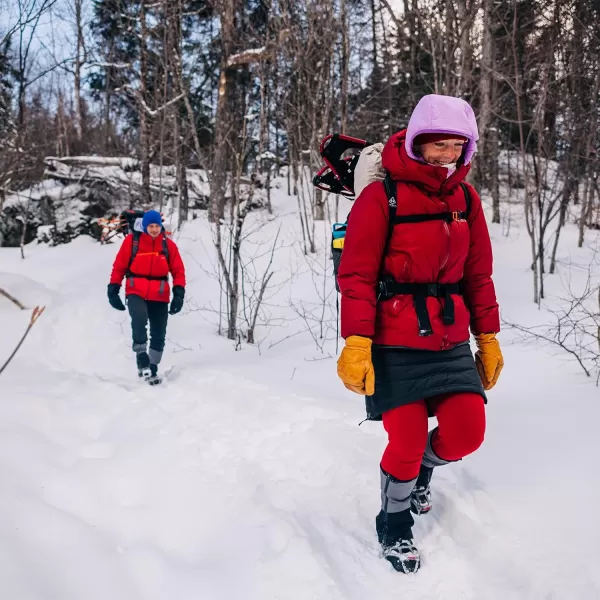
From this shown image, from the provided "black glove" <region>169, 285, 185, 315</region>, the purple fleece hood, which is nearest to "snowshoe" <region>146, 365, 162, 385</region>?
"black glove" <region>169, 285, 185, 315</region>

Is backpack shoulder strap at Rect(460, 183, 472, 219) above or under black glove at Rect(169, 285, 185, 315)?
above

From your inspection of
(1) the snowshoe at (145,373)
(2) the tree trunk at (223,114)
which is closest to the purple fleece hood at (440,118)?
(1) the snowshoe at (145,373)

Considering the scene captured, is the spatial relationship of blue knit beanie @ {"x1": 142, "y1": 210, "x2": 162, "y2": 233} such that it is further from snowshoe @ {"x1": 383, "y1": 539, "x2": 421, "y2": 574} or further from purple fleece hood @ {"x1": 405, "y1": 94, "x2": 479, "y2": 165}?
snowshoe @ {"x1": 383, "y1": 539, "x2": 421, "y2": 574}

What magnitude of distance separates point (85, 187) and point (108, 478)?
54.5ft

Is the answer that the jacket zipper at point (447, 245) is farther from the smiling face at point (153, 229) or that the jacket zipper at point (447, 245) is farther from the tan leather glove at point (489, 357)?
the smiling face at point (153, 229)

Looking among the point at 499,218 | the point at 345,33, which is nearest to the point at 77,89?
the point at 345,33

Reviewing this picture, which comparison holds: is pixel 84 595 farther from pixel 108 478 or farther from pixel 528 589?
pixel 528 589

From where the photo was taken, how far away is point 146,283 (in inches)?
198

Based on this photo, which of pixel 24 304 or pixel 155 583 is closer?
pixel 155 583

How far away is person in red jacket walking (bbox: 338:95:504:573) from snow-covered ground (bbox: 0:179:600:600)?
334mm

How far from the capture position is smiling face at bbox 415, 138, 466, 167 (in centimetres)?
202

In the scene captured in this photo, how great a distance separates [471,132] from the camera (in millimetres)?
2035

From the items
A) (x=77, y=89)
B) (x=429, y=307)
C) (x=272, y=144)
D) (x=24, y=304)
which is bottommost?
(x=24, y=304)

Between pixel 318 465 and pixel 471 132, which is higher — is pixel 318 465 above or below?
below
